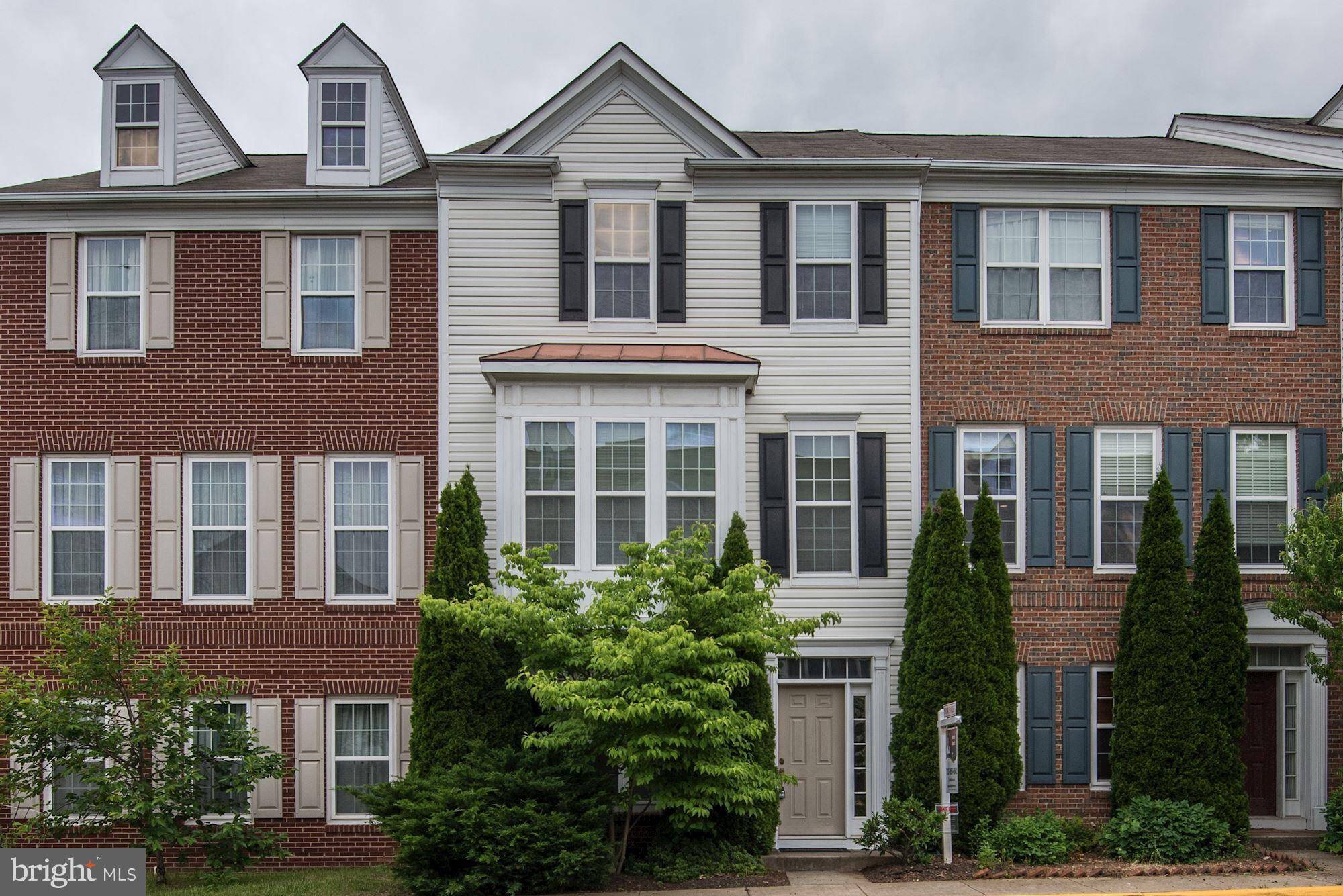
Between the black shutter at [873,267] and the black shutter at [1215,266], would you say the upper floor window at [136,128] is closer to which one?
the black shutter at [873,267]

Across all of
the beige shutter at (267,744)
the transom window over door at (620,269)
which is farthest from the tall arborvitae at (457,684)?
the transom window over door at (620,269)

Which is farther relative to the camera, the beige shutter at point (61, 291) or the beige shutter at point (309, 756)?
the beige shutter at point (61, 291)

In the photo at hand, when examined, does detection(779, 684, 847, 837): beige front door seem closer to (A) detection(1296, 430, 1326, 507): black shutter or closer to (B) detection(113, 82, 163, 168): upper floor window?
(A) detection(1296, 430, 1326, 507): black shutter

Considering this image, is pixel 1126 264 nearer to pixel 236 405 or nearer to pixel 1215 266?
pixel 1215 266

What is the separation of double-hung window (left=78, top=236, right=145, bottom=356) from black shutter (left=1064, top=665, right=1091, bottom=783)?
13538 mm

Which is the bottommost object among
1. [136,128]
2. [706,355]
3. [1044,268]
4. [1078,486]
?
[1078,486]

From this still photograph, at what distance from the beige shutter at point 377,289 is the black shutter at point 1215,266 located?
11.4m

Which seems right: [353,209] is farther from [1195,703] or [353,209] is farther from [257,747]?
[1195,703]

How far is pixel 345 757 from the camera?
51.6ft

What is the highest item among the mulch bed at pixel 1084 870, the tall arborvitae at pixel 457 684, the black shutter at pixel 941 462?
the black shutter at pixel 941 462

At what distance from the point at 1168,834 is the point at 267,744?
11632 millimetres

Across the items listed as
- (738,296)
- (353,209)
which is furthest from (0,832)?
(738,296)

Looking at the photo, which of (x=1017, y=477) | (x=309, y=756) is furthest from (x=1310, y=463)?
(x=309, y=756)

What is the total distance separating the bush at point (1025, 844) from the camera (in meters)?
14.3
